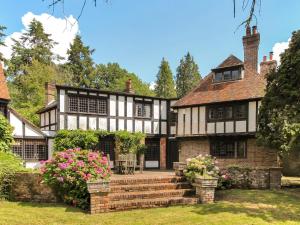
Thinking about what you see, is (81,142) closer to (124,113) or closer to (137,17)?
(124,113)

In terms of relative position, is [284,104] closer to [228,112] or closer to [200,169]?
[200,169]

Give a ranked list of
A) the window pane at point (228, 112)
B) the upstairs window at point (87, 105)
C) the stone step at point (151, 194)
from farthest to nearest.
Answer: the upstairs window at point (87, 105), the window pane at point (228, 112), the stone step at point (151, 194)

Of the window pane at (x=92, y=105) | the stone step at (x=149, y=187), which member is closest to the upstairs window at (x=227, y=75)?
the window pane at (x=92, y=105)

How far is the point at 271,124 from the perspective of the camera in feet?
45.7

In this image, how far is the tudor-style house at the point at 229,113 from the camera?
764 inches

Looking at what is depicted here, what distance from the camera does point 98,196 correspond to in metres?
9.09

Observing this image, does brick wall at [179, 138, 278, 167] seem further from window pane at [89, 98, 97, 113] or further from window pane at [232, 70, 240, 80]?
window pane at [89, 98, 97, 113]

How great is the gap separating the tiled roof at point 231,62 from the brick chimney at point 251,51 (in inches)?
30.1

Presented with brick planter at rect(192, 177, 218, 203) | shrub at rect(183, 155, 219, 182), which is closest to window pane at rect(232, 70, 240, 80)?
shrub at rect(183, 155, 219, 182)

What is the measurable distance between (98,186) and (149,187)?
97.3 inches

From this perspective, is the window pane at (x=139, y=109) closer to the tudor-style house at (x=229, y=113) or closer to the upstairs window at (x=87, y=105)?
the upstairs window at (x=87, y=105)

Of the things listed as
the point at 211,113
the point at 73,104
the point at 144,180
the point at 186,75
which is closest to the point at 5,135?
the point at 73,104

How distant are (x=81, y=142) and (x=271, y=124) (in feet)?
38.8

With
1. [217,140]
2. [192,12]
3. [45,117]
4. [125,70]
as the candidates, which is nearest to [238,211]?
[192,12]
